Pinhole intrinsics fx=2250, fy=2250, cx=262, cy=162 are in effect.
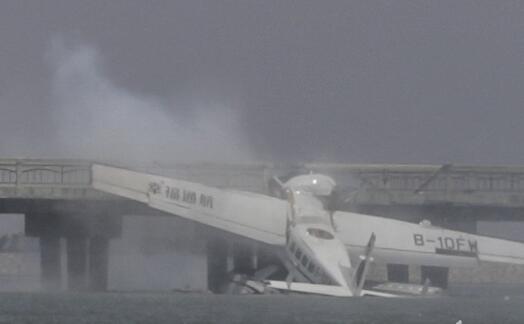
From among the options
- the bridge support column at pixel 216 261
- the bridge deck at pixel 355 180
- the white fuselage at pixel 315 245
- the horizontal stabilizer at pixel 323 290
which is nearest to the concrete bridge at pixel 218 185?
the bridge deck at pixel 355 180

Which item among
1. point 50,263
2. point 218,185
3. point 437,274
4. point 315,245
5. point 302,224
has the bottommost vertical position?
point 315,245

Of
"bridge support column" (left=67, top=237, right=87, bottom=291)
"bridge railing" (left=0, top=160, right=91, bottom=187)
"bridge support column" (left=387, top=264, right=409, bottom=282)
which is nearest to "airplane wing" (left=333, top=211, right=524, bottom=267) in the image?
"bridge support column" (left=387, top=264, right=409, bottom=282)

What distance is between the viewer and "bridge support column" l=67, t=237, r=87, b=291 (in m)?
144

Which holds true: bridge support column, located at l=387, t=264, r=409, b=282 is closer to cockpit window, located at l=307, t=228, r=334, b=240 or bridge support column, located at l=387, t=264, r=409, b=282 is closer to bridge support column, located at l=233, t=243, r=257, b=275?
bridge support column, located at l=233, t=243, r=257, b=275

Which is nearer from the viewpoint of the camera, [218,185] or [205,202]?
[205,202]

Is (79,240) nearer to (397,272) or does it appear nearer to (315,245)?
(397,272)

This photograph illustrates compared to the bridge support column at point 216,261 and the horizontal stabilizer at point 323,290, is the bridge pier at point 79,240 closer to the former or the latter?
the bridge support column at point 216,261

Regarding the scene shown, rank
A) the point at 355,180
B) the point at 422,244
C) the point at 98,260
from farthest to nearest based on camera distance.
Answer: the point at 98,260 → the point at 355,180 → the point at 422,244

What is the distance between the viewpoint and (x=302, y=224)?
397 ft

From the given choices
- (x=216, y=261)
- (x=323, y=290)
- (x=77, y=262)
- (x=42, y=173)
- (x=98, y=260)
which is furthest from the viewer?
(x=77, y=262)

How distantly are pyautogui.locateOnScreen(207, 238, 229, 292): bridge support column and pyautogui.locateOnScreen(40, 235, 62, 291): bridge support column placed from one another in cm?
1332

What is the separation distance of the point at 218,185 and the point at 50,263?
15.1 metres

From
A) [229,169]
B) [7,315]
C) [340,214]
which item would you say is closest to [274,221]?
[340,214]

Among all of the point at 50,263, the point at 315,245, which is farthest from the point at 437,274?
the point at 50,263
